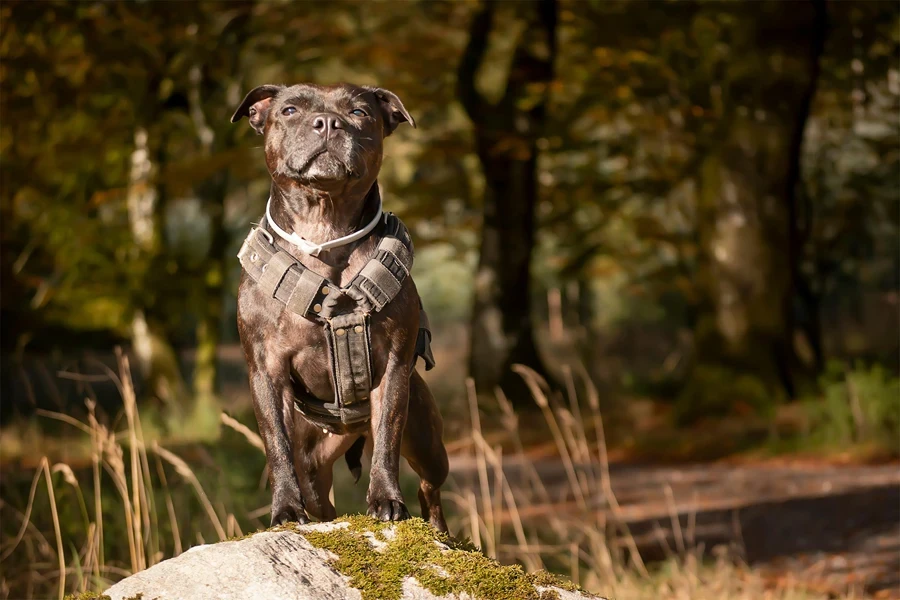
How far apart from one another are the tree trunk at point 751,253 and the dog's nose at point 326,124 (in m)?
9.33

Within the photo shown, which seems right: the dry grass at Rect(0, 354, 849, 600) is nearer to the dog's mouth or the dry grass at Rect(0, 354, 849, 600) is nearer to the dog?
the dog

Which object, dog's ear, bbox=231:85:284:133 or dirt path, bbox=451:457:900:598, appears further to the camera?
dirt path, bbox=451:457:900:598

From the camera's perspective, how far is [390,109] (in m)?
3.34

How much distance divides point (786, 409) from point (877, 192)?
672cm

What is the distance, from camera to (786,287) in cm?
1212

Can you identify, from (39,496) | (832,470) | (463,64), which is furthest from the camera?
(463,64)

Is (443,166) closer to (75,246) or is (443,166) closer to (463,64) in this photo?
(463,64)

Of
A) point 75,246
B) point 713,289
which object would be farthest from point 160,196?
point 713,289

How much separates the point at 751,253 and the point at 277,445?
9.76 m

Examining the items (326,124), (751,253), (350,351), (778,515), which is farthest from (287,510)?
(751,253)

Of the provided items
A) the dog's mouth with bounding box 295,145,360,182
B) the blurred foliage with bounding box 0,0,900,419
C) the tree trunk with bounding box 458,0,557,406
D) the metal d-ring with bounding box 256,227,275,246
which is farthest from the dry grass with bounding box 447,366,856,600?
the tree trunk with bounding box 458,0,557,406

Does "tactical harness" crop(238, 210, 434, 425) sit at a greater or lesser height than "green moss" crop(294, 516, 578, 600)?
greater

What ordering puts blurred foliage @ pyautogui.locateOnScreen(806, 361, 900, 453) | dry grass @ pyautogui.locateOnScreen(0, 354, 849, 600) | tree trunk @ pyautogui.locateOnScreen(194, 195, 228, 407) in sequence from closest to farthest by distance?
dry grass @ pyautogui.locateOnScreen(0, 354, 849, 600) < blurred foliage @ pyautogui.locateOnScreen(806, 361, 900, 453) < tree trunk @ pyautogui.locateOnScreen(194, 195, 228, 407)

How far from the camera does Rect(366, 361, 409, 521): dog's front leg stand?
3092 mm
